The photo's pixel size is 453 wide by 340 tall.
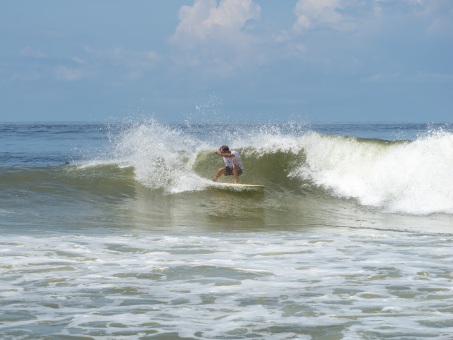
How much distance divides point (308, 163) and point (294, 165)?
44 centimetres

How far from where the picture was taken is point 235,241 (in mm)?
11453

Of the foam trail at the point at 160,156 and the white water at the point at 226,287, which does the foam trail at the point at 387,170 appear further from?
the white water at the point at 226,287

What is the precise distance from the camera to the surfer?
63.5 feet

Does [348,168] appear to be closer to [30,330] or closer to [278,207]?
[278,207]

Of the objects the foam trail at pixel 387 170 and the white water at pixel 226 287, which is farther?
the foam trail at pixel 387 170

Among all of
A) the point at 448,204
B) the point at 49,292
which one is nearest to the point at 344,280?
the point at 49,292

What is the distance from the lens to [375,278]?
850 cm

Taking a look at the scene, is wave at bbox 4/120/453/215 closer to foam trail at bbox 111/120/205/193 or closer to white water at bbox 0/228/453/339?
foam trail at bbox 111/120/205/193

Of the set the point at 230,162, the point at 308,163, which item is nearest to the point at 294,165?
the point at 308,163

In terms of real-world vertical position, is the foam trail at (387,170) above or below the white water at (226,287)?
above

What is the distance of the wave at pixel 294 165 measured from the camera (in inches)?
731

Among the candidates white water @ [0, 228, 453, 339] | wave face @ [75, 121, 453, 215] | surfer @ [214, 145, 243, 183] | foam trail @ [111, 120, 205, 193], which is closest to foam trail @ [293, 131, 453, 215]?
wave face @ [75, 121, 453, 215]

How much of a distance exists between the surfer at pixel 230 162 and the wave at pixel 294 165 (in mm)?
827

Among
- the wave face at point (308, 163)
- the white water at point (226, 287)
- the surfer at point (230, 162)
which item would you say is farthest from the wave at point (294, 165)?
the white water at point (226, 287)
